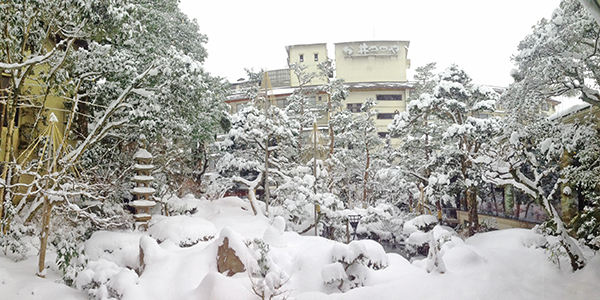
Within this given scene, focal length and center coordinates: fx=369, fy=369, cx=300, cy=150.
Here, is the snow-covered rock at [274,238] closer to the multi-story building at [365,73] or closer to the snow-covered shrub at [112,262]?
the snow-covered shrub at [112,262]

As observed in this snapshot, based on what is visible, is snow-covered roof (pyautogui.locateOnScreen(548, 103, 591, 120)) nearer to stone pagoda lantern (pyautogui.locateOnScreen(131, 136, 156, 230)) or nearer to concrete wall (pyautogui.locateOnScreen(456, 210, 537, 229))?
concrete wall (pyautogui.locateOnScreen(456, 210, 537, 229))

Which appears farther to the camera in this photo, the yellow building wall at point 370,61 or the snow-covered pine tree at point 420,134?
the yellow building wall at point 370,61

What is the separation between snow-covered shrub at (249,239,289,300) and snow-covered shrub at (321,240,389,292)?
2.58 feet

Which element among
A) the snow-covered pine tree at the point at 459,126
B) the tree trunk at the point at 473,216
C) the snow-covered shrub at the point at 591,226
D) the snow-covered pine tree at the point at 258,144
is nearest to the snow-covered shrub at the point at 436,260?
the snow-covered shrub at the point at 591,226

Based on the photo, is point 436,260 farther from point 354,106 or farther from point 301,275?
point 354,106

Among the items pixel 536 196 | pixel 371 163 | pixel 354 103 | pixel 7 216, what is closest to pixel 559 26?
pixel 536 196

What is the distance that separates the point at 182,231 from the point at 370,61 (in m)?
22.9

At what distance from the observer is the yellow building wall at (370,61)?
27984 mm

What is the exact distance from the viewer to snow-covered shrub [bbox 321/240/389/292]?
6223 millimetres

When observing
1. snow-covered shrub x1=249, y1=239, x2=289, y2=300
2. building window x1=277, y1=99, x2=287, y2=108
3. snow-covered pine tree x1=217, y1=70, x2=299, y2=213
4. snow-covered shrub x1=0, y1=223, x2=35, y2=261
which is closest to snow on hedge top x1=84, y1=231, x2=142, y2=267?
snow-covered shrub x1=0, y1=223, x2=35, y2=261

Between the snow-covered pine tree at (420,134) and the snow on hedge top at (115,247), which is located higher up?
the snow-covered pine tree at (420,134)

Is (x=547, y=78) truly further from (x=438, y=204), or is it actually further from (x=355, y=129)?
(x=355, y=129)

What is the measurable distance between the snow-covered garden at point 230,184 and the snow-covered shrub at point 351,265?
0.11ft

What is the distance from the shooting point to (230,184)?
47.0 feet
